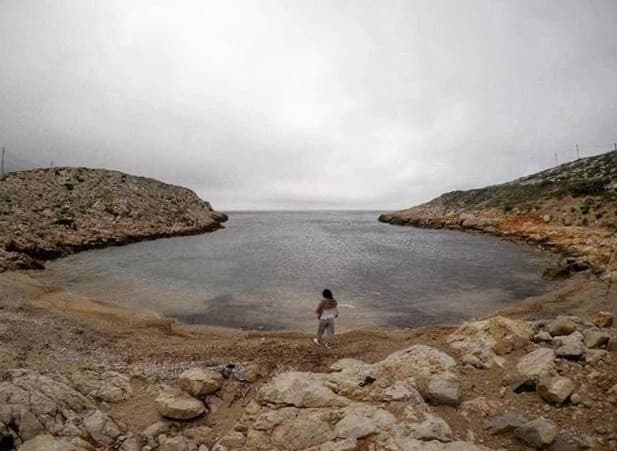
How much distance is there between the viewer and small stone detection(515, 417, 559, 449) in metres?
5.80

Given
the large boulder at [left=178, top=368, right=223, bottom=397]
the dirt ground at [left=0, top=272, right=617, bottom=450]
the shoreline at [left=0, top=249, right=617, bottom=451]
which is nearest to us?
the shoreline at [left=0, top=249, right=617, bottom=451]

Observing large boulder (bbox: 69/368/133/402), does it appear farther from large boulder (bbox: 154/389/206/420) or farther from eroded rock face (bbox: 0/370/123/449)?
large boulder (bbox: 154/389/206/420)

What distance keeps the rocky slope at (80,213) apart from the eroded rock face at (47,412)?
19067 millimetres

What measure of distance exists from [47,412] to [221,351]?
4.63 m

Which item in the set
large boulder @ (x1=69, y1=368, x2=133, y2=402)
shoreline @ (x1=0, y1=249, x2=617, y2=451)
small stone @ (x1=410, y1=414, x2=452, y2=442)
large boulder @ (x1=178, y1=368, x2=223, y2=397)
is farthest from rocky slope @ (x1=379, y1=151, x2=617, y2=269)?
large boulder @ (x1=69, y1=368, x2=133, y2=402)

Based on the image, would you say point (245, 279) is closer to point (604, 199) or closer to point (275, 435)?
point (275, 435)

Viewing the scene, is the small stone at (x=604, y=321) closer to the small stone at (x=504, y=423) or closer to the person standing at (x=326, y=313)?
the small stone at (x=504, y=423)

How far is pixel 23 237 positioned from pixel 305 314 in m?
28.7

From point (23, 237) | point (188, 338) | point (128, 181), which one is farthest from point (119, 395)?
point (128, 181)

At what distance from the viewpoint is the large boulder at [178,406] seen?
6887mm

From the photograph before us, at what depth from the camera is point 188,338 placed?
40.8 feet

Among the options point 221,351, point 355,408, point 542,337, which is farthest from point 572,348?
point 221,351

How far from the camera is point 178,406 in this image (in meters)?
6.97

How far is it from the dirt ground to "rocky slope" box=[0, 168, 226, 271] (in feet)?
41.3
